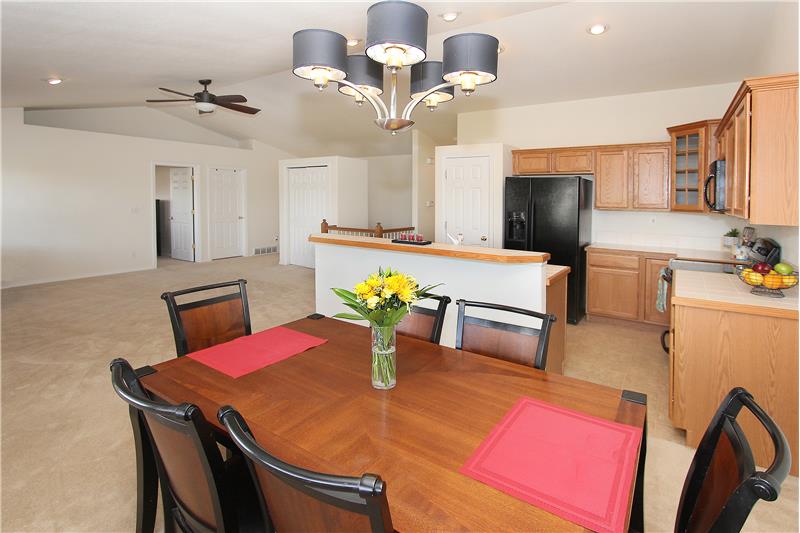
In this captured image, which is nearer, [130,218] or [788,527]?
[788,527]

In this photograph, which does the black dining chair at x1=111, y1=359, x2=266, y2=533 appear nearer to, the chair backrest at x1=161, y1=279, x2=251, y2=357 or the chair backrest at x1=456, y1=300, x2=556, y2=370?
the chair backrest at x1=161, y1=279, x2=251, y2=357

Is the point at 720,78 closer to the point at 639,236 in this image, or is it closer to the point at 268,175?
the point at 639,236

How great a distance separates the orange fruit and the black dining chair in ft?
8.84

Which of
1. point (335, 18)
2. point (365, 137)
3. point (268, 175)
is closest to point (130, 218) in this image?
point (268, 175)

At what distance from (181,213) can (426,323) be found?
8.89 metres

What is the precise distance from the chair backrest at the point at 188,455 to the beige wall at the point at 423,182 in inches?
267

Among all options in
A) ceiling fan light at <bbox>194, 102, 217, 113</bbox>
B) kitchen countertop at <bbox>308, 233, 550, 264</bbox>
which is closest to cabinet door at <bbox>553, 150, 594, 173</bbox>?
kitchen countertop at <bbox>308, 233, 550, 264</bbox>

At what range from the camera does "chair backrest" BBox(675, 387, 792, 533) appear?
0.80 m

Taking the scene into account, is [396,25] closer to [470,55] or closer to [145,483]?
[470,55]

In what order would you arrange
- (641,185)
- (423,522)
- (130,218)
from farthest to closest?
(130,218) < (641,185) < (423,522)

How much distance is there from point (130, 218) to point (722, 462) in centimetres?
907

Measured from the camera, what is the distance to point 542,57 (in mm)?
4238

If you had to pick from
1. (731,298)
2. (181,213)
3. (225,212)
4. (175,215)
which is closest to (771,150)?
(731,298)

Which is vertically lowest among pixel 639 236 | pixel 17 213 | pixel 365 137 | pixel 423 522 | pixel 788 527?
pixel 788 527
